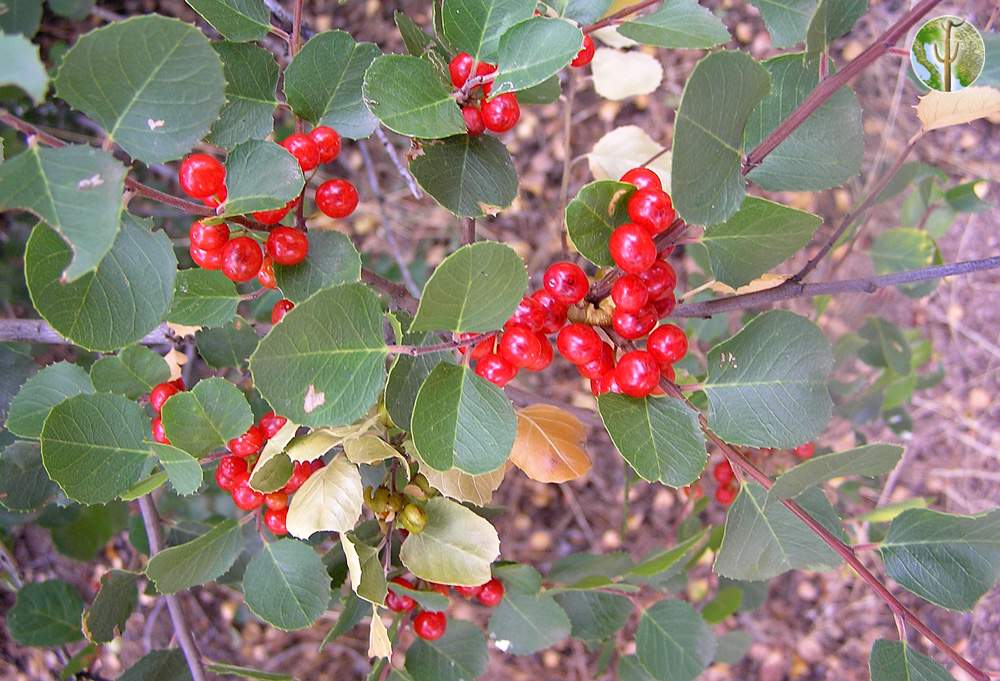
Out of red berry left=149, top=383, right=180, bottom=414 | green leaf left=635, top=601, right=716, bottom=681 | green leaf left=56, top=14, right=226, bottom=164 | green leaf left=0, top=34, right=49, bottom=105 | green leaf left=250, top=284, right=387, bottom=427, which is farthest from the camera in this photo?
green leaf left=635, top=601, right=716, bottom=681

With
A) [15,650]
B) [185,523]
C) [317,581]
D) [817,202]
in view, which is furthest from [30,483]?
[817,202]

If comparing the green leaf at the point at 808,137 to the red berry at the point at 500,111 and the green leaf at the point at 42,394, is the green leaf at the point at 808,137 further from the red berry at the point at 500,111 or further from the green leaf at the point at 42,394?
the green leaf at the point at 42,394

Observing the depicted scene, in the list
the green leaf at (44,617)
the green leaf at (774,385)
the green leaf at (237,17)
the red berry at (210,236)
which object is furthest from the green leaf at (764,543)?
the green leaf at (44,617)

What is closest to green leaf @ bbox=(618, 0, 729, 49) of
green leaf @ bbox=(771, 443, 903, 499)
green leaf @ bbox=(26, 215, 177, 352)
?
green leaf @ bbox=(771, 443, 903, 499)

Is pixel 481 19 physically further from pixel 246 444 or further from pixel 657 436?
pixel 246 444

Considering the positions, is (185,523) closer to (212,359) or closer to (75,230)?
(212,359)

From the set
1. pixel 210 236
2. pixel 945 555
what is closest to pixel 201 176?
pixel 210 236

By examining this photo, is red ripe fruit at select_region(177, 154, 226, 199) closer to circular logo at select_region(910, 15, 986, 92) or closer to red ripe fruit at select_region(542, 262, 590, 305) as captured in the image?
red ripe fruit at select_region(542, 262, 590, 305)
